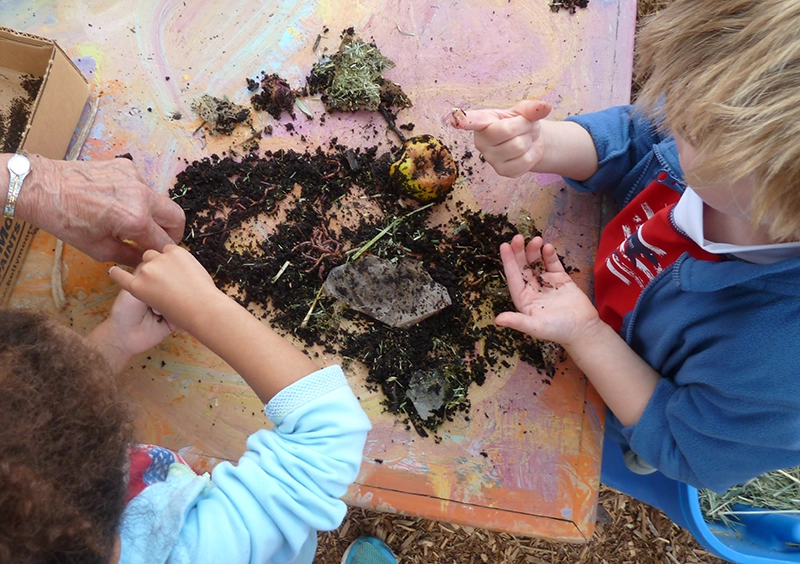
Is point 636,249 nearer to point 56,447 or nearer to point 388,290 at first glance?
point 388,290

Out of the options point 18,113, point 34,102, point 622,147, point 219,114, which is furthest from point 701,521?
point 18,113

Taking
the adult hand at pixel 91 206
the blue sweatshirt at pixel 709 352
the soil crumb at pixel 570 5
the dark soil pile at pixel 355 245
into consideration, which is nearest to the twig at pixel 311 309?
the dark soil pile at pixel 355 245

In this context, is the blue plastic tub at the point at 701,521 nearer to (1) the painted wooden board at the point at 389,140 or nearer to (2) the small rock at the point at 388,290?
(1) the painted wooden board at the point at 389,140

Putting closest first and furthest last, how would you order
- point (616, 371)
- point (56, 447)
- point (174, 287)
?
point (56, 447) < point (174, 287) < point (616, 371)

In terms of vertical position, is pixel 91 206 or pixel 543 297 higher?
pixel 91 206

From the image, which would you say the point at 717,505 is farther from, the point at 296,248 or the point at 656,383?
the point at 296,248

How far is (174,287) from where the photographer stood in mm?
1003

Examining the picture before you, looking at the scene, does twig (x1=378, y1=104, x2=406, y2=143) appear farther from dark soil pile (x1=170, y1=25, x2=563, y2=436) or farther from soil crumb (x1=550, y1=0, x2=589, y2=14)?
soil crumb (x1=550, y1=0, x2=589, y2=14)

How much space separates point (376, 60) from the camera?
1.34 m

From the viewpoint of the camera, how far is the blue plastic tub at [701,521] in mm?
1259

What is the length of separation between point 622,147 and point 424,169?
503 millimetres

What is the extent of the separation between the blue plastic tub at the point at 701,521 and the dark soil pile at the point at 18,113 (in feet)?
6.16

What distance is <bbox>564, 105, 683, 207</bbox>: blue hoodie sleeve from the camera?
47.7 inches

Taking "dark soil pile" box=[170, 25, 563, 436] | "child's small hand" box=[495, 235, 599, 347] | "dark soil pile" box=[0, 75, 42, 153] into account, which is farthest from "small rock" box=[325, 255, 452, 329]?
"dark soil pile" box=[0, 75, 42, 153]
